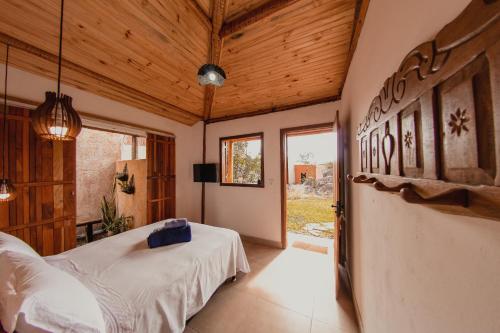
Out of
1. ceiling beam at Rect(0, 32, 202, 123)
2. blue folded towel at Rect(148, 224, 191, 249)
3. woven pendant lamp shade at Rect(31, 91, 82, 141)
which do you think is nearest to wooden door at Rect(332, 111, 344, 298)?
blue folded towel at Rect(148, 224, 191, 249)

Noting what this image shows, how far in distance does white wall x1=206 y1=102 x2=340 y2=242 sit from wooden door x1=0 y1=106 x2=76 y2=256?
7.66 ft

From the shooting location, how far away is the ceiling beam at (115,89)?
1.75 meters

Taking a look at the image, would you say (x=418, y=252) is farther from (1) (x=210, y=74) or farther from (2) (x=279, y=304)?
(1) (x=210, y=74)

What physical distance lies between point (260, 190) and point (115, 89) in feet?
9.42

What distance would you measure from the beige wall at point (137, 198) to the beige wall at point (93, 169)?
1.72 feet

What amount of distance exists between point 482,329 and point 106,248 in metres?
2.47

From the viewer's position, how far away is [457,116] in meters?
0.37

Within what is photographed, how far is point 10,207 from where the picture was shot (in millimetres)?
1817

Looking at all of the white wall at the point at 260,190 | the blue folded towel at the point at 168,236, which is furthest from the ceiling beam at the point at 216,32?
the blue folded towel at the point at 168,236

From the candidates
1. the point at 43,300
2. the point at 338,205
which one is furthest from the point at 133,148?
the point at 338,205

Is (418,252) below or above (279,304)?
above

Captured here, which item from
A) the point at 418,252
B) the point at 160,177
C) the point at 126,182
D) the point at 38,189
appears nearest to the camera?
the point at 418,252

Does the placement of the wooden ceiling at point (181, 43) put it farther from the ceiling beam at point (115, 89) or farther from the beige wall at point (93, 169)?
the beige wall at point (93, 169)

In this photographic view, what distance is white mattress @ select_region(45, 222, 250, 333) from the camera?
114cm
